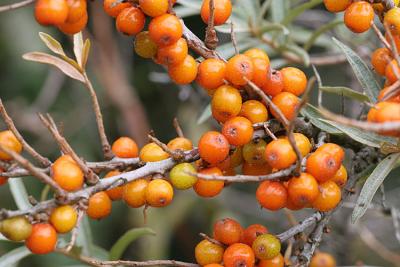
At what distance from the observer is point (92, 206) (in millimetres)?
947

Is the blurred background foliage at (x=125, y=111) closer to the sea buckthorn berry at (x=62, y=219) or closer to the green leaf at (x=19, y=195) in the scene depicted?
the green leaf at (x=19, y=195)

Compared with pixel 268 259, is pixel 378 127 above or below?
above

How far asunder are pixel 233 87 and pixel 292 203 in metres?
0.20

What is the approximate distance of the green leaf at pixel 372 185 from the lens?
0.90m

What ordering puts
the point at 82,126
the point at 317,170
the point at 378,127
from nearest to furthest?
the point at 378,127 → the point at 317,170 → the point at 82,126

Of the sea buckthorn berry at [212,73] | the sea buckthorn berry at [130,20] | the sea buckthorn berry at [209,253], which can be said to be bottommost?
the sea buckthorn berry at [209,253]

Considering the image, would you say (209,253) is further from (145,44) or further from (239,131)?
(145,44)

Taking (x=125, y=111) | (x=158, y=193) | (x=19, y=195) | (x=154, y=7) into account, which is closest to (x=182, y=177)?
(x=158, y=193)

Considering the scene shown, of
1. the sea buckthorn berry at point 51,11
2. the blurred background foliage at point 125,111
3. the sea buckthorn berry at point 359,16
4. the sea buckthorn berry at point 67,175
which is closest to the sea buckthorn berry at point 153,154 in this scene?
the sea buckthorn berry at point 67,175

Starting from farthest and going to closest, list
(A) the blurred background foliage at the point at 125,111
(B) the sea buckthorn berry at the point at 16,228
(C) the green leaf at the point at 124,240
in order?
(A) the blurred background foliage at the point at 125,111, (C) the green leaf at the point at 124,240, (B) the sea buckthorn berry at the point at 16,228

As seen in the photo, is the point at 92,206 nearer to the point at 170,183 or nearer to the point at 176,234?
the point at 170,183

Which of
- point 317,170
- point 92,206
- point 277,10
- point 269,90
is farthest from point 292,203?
point 277,10

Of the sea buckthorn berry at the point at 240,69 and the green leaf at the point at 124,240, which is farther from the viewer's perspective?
the green leaf at the point at 124,240

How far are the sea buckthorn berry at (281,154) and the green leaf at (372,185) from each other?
0.15 metres
